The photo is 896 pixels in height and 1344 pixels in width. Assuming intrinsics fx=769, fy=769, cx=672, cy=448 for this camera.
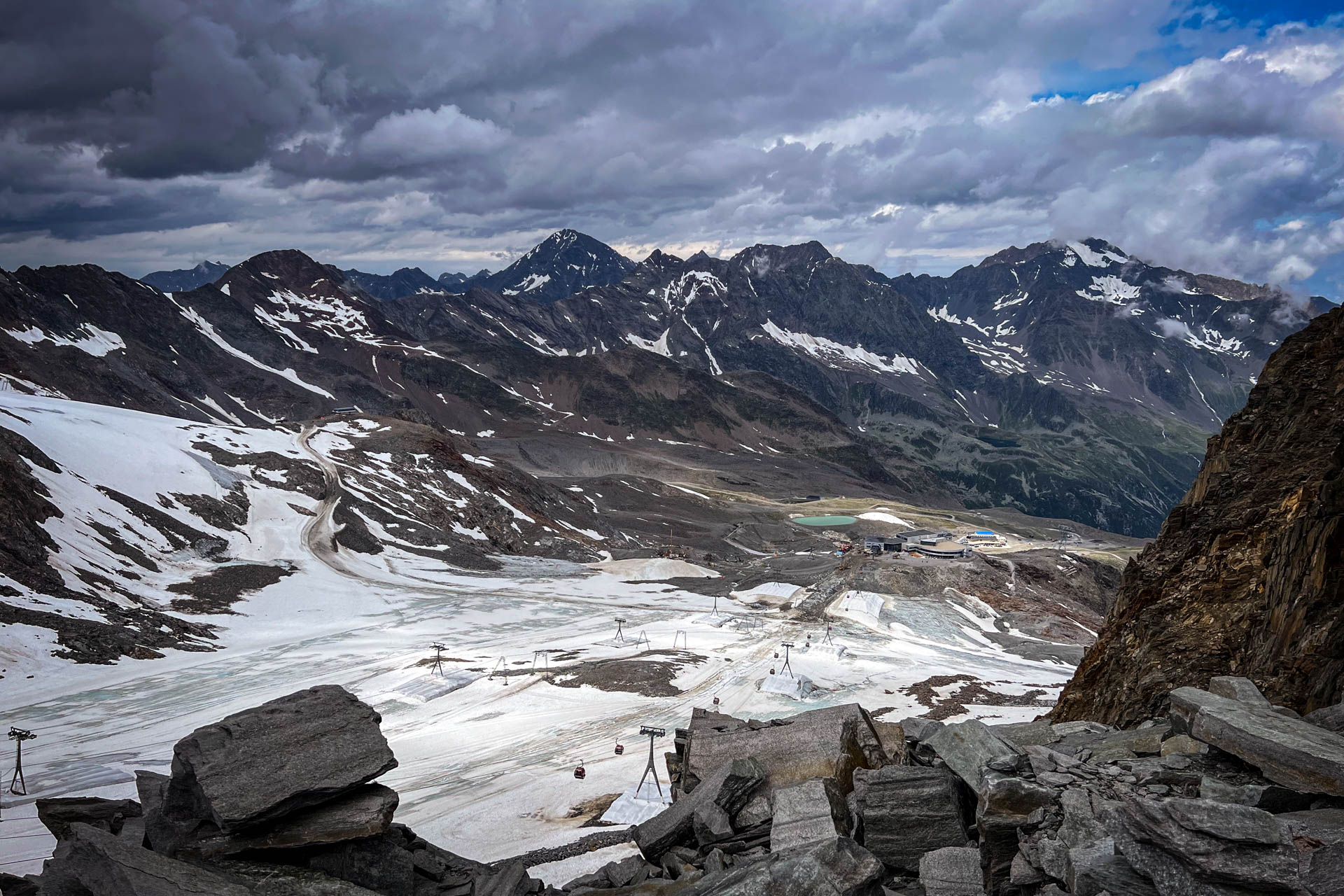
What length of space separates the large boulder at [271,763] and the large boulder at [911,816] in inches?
351

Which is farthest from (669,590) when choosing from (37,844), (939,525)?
(939,525)

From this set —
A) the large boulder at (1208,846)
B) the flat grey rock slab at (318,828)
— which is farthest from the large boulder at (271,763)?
the large boulder at (1208,846)

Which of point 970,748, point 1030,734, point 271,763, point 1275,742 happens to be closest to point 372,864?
point 271,763

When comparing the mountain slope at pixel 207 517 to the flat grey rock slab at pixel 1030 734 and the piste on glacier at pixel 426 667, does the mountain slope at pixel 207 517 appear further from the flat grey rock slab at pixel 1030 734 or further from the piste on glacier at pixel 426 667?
the flat grey rock slab at pixel 1030 734

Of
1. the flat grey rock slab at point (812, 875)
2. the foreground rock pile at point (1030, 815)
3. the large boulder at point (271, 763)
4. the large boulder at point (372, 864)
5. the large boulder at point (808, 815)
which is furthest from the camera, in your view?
the large boulder at point (372, 864)

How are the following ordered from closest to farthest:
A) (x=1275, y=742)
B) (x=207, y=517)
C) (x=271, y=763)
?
(x=1275, y=742), (x=271, y=763), (x=207, y=517)

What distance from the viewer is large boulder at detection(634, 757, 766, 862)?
1488cm

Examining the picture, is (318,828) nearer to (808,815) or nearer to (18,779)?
(808,815)

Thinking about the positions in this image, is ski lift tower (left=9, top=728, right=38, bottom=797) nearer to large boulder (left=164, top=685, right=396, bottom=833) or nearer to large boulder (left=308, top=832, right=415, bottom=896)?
large boulder (left=164, top=685, right=396, bottom=833)

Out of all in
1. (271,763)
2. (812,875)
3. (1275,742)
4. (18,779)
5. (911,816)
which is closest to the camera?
(1275,742)

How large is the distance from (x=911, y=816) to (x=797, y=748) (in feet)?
14.8

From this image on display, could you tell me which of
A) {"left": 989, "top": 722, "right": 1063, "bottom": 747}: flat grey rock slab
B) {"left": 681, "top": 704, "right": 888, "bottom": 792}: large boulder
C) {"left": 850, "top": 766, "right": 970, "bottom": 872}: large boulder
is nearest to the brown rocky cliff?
{"left": 989, "top": 722, "right": 1063, "bottom": 747}: flat grey rock slab

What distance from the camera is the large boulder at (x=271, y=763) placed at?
42.9 feet

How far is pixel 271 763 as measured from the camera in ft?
45.8
